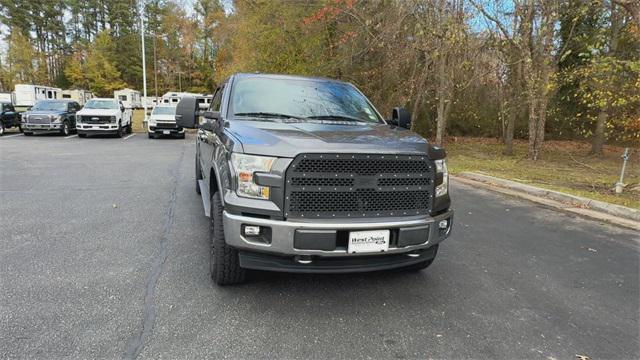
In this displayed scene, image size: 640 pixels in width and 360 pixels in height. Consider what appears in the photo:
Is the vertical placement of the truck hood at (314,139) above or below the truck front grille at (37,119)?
above

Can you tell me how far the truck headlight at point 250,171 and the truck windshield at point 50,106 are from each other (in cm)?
1914

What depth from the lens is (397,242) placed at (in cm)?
293

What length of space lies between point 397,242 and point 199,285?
174 centimetres

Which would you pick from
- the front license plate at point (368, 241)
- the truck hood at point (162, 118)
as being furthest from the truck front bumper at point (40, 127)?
the front license plate at point (368, 241)

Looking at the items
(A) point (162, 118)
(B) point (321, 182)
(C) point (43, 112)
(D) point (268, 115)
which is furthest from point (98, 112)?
(B) point (321, 182)

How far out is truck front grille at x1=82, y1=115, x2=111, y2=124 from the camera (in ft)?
56.4

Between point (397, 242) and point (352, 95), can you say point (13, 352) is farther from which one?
point (352, 95)

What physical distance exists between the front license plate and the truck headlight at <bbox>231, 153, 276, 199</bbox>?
69 cm

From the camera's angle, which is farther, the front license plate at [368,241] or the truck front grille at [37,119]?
the truck front grille at [37,119]

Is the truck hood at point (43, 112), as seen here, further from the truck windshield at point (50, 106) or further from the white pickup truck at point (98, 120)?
the white pickup truck at point (98, 120)

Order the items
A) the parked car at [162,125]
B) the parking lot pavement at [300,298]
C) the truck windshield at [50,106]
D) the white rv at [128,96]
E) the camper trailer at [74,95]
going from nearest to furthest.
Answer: the parking lot pavement at [300,298], the truck windshield at [50,106], the parked car at [162,125], the camper trailer at [74,95], the white rv at [128,96]

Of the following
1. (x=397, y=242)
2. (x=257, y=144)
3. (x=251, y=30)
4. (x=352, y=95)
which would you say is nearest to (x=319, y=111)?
(x=352, y=95)

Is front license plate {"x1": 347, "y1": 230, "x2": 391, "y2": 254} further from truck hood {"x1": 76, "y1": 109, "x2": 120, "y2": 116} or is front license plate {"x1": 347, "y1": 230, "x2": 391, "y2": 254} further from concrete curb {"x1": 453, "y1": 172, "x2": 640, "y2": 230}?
truck hood {"x1": 76, "y1": 109, "x2": 120, "y2": 116}

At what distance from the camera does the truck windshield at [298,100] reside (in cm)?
393
